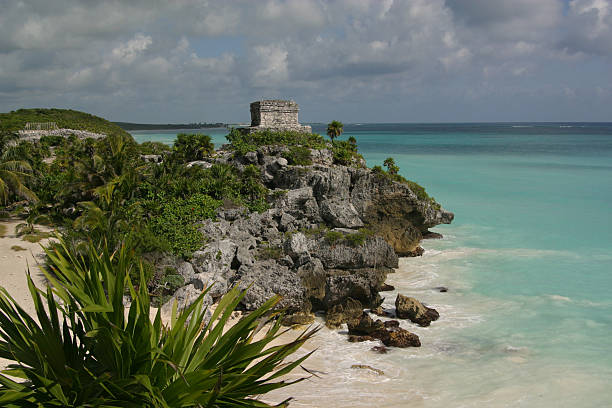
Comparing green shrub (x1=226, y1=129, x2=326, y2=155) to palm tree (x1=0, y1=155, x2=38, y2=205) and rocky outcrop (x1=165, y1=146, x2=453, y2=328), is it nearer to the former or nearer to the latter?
rocky outcrop (x1=165, y1=146, x2=453, y2=328)

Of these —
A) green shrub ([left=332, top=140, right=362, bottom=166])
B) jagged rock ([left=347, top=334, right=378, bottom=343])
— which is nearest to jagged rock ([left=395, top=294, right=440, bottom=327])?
jagged rock ([left=347, top=334, right=378, bottom=343])

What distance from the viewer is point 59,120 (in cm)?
4391

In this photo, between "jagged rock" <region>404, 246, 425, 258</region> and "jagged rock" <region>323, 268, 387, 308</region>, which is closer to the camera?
"jagged rock" <region>323, 268, 387, 308</region>

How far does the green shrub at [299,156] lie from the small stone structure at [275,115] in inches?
175

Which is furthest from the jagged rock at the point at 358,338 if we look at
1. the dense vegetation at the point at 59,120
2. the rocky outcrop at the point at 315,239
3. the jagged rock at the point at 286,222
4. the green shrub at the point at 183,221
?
the dense vegetation at the point at 59,120

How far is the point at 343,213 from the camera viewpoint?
1446cm

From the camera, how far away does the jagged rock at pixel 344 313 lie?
9836 millimetres

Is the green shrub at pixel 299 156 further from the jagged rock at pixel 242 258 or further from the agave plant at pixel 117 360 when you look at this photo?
the agave plant at pixel 117 360

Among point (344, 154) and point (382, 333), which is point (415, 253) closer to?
point (344, 154)

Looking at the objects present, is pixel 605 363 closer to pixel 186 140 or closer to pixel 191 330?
pixel 191 330

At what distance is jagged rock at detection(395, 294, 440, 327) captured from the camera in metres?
9.97

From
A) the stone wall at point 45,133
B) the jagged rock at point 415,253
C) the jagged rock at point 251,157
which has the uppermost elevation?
the stone wall at point 45,133

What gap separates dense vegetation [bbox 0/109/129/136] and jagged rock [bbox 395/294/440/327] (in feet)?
90.2

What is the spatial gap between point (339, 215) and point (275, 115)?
9.70 meters
